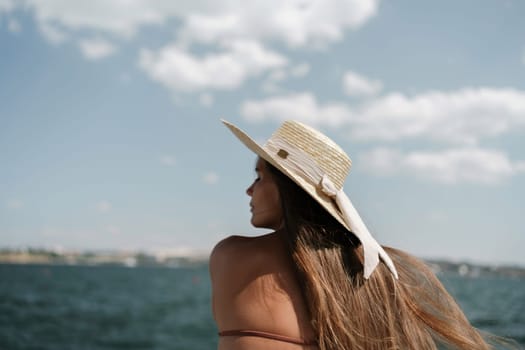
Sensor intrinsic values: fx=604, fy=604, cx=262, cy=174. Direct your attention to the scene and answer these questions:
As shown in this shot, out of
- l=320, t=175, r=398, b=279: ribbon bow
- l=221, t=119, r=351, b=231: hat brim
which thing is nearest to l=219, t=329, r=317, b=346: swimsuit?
l=320, t=175, r=398, b=279: ribbon bow

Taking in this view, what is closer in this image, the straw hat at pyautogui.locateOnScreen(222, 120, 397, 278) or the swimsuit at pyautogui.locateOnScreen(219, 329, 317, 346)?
the swimsuit at pyautogui.locateOnScreen(219, 329, 317, 346)

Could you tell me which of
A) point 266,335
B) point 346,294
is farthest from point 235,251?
point 346,294

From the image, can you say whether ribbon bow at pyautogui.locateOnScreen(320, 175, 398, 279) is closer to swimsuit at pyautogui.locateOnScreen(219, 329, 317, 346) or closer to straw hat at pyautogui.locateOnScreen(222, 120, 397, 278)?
straw hat at pyautogui.locateOnScreen(222, 120, 397, 278)

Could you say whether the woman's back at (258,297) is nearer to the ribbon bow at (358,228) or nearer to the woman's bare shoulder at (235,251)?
the woman's bare shoulder at (235,251)

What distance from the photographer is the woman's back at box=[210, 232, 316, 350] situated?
191 centimetres

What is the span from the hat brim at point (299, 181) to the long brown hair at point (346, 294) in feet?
0.10

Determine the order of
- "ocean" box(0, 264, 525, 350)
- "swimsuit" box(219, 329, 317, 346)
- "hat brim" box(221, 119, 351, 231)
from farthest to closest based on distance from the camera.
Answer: "ocean" box(0, 264, 525, 350)
"hat brim" box(221, 119, 351, 231)
"swimsuit" box(219, 329, 317, 346)

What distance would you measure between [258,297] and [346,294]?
1.07 ft

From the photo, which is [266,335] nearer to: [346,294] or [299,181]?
[346,294]

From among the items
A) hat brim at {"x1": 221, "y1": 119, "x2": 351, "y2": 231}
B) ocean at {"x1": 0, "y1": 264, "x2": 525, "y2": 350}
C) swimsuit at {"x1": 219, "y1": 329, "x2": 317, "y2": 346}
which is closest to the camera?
swimsuit at {"x1": 219, "y1": 329, "x2": 317, "y2": 346}

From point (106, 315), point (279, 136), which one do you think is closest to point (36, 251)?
point (106, 315)

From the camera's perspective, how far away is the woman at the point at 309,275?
6.36 ft

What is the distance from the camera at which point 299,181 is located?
80.8 inches

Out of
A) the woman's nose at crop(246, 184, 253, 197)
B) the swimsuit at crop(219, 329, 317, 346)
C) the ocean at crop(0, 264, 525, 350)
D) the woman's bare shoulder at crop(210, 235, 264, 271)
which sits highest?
the woman's nose at crop(246, 184, 253, 197)
